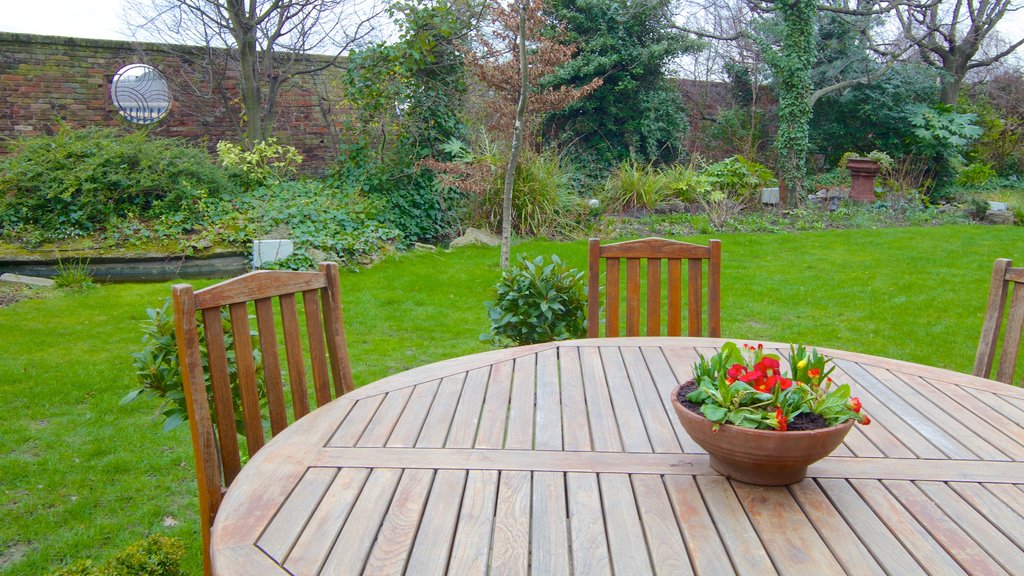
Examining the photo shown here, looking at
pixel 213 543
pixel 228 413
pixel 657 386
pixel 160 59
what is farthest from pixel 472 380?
pixel 160 59

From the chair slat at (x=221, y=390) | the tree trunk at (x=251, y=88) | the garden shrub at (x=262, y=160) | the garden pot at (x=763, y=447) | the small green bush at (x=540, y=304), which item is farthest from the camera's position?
the tree trunk at (x=251, y=88)

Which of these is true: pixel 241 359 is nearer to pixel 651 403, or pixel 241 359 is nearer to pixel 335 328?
pixel 335 328

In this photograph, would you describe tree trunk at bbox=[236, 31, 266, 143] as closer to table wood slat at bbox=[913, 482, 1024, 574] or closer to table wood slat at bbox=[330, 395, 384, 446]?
table wood slat at bbox=[330, 395, 384, 446]

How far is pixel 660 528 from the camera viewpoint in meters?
1.09

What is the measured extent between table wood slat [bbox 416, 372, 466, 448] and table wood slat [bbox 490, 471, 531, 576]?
21cm

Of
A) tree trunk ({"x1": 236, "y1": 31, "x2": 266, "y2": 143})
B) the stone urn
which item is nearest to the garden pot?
tree trunk ({"x1": 236, "y1": 31, "x2": 266, "y2": 143})

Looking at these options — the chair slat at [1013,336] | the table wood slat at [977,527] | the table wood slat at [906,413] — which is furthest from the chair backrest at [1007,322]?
the table wood slat at [977,527]

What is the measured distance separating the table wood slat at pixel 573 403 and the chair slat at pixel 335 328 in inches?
22.9

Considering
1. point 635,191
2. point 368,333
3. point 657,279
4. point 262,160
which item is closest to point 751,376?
point 657,279

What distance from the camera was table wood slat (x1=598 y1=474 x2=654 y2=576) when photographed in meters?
1.00

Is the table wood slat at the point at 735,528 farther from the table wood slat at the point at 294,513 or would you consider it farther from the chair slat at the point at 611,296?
the chair slat at the point at 611,296

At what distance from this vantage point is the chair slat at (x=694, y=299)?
7.89 ft

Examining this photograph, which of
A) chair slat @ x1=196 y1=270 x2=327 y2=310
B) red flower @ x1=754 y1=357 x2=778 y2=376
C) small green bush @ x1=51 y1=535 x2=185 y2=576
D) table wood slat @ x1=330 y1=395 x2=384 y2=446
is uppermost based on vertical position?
chair slat @ x1=196 y1=270 x2=327 y2=310

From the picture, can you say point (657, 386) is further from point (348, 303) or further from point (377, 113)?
point (377, 113)
